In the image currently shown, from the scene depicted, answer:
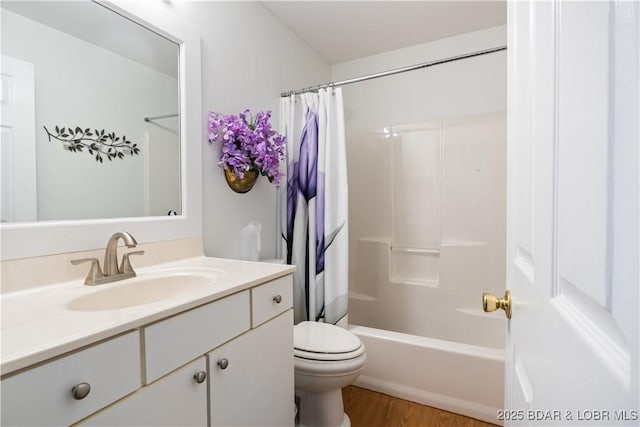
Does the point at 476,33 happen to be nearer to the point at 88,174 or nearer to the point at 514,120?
the point at 514,120

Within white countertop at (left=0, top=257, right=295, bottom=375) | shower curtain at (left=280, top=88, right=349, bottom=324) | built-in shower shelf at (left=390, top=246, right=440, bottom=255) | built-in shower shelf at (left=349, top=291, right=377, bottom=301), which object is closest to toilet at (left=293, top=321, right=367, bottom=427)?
shower curtain at (left=280, top=88, right=349, bottom=324)

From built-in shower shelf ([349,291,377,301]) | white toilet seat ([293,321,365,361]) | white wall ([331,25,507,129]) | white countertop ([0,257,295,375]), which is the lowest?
built-in shower shelf ([349,291,377,301])

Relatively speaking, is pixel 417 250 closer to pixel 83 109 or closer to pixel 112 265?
pixel 112 265

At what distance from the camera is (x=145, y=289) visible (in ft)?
3.64

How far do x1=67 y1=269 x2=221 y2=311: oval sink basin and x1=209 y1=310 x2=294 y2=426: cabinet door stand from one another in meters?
0.23

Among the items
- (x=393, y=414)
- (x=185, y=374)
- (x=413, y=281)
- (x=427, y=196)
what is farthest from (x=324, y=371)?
(x=427, y=196)

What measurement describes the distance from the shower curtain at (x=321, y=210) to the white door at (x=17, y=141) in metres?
1.28

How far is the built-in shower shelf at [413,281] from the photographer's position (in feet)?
8.10

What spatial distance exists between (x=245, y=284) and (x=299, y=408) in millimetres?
990

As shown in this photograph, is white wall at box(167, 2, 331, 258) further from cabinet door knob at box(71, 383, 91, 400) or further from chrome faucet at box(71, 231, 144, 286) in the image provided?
cabinet door knob at box(71, 383, 91, 400)

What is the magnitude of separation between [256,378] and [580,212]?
1.01 m

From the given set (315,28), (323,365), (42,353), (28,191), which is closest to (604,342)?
(42,353)

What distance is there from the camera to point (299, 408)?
159 centimetres

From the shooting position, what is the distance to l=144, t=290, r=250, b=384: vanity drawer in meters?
0.72
